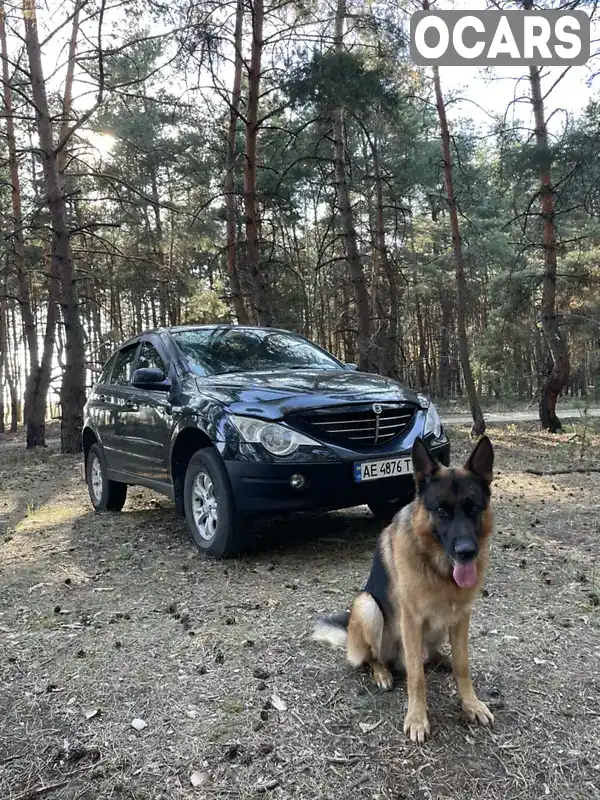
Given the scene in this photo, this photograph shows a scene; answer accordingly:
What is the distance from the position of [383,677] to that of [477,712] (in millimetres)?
477

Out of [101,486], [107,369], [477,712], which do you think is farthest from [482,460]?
[107,369]

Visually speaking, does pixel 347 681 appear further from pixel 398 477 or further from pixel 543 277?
pixel 543 277

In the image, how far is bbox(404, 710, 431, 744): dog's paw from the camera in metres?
2.67

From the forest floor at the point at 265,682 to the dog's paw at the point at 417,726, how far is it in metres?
0.04

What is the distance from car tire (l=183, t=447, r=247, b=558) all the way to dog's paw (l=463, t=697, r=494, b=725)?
2411mm

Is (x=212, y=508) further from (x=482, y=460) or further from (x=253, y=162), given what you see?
(x=253, y=162)

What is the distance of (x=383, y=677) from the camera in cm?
308

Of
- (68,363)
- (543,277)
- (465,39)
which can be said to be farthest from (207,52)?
(543,277)

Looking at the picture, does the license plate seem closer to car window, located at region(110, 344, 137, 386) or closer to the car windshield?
the car windshield

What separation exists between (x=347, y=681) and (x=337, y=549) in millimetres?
2223

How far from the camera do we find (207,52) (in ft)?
35.3

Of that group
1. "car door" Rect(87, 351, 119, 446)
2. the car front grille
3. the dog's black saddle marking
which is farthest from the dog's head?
"car door" Rect(87, 351, 119, 446)

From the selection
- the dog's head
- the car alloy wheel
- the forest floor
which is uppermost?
the dog's head

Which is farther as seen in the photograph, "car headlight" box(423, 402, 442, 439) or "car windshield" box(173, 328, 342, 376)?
"car windshield" box(173, 328, 342, 376)
